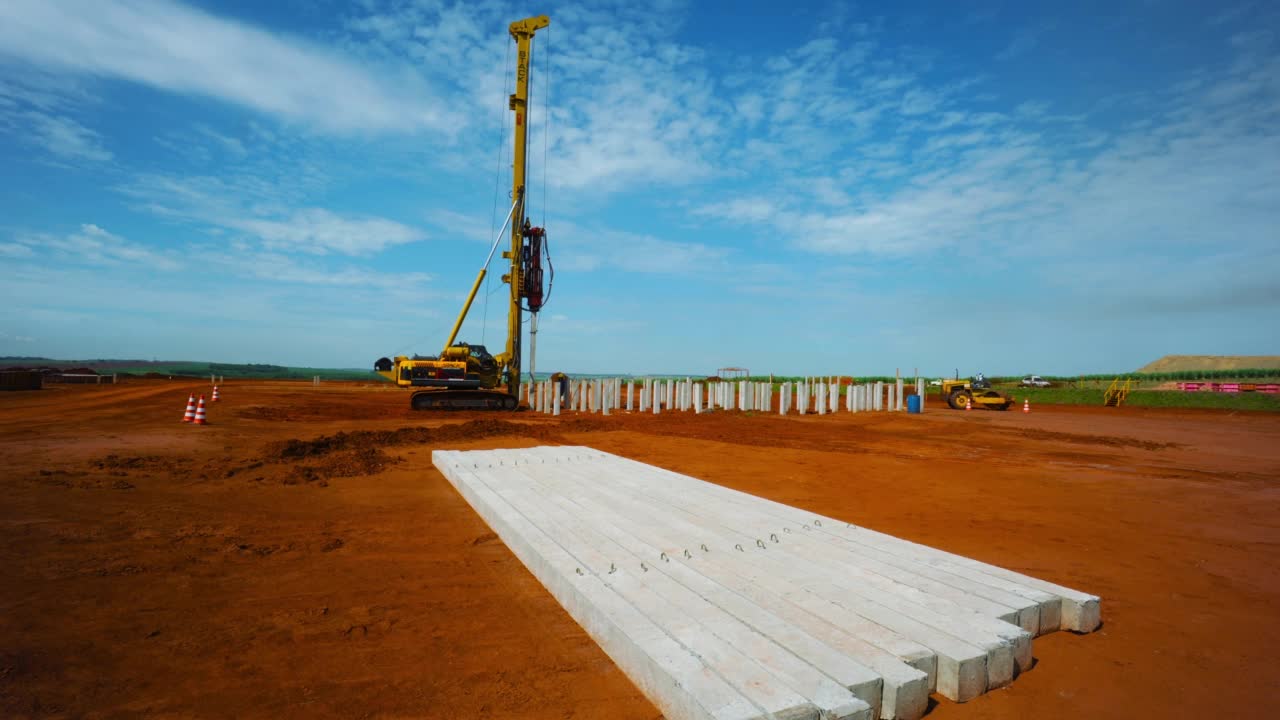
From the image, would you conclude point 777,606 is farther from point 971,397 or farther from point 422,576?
point 971,397

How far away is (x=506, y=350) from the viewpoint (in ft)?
73.4

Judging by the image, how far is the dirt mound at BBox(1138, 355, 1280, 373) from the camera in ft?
299

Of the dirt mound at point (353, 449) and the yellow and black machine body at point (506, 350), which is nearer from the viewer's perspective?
the dirt mound at point (353, 449)

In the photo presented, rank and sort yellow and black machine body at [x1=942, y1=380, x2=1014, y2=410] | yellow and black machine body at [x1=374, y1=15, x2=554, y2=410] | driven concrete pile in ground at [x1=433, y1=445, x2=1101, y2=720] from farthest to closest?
1. yellow and black machine body at [x1=942, y1=380, x2=1014, y2=410]
2. yellow and black machine body at [x1=374, y1=15, x2=554, y2=410]
3. driven concrete pile in ground at [x1=433, y1=445, x2=1101, y2=720]

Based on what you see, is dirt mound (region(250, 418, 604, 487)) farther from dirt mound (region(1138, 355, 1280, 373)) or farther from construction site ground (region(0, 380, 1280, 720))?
dirt mound (region(1138, 355, 1280, 373))

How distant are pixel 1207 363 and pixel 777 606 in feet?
482

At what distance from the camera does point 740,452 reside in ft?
39.5

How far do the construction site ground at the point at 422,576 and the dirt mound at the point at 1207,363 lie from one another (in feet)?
358

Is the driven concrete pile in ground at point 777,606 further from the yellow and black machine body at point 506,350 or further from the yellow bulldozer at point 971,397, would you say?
the yellow bulldozer at point 971,397

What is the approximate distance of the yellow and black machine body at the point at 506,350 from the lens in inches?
795

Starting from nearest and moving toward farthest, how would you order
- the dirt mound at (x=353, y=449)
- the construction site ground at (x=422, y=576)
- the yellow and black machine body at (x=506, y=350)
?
1. the construction site ground at (x=422, y=576)
2. the dirt mound at (x=353, y=449)
3. the yellow and black machine body at (x=506, y=350)

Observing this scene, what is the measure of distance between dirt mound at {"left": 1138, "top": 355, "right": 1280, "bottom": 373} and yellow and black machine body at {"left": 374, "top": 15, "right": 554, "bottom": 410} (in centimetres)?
10584

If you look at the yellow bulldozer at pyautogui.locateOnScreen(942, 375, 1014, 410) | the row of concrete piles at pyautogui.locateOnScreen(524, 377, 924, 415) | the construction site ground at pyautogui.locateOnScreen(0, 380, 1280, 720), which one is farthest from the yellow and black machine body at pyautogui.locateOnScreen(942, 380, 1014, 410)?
the construction site ground at pyautogui.locateOnScreen(0, 380, 1280, 720)

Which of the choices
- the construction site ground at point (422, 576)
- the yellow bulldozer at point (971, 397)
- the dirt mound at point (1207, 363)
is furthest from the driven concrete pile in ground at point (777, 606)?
the dirt mound at point (1207, 363)
